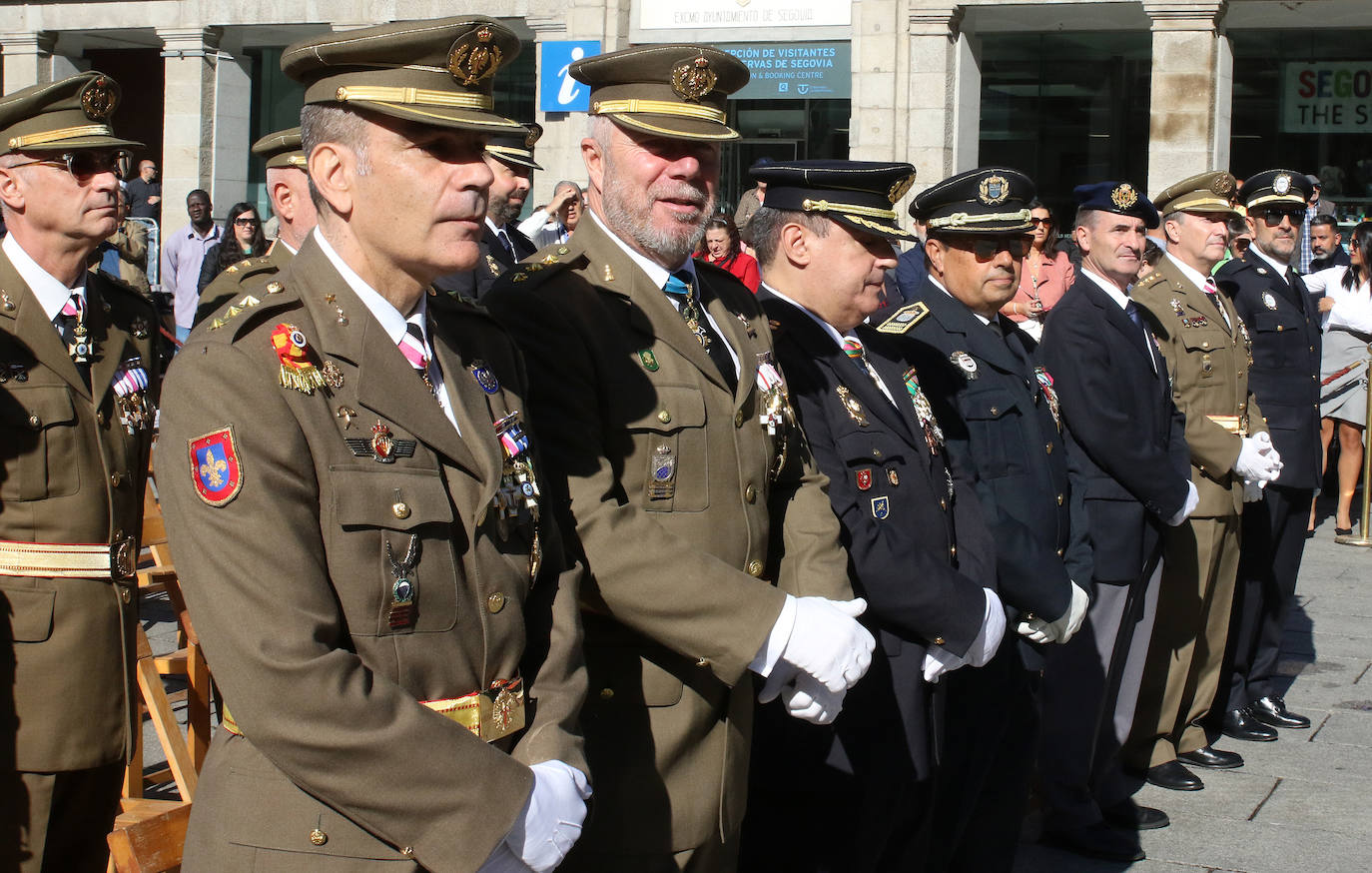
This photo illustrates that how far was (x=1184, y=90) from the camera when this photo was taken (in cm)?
1466

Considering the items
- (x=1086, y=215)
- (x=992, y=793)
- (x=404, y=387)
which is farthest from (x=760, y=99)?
(x=404, y=387)

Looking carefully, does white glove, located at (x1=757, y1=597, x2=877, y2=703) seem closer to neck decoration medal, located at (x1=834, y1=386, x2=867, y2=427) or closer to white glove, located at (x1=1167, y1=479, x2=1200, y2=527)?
neck decoration medal, located at (x1=834, y1=386, x2=867, y2=427)

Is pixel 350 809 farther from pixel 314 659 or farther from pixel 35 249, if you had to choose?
pixel 35 249

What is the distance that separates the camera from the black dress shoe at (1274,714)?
6.50m

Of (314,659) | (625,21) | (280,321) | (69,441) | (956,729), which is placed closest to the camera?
(314,659)

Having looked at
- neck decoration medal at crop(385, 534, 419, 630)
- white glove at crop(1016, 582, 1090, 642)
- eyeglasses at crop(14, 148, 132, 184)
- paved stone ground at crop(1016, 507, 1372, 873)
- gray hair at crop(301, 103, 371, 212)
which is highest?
eyeglasses at crop(14, 148, 132, 184)

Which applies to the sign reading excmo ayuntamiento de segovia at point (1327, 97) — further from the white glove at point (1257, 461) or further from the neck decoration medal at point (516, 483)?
the neck decoration medal at point (516, 483)

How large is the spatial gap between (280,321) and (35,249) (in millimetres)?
1795

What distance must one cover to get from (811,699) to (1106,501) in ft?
8.53

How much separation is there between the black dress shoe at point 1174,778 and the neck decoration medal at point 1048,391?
5.40ft

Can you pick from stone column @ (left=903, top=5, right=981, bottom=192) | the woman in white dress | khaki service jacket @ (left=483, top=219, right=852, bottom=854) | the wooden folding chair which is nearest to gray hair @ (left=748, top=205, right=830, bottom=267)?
khaki service jacket @ (left=483, top=219, right=852, bottom=854)

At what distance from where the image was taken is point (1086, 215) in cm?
552

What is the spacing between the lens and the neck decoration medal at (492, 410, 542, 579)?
2324mm

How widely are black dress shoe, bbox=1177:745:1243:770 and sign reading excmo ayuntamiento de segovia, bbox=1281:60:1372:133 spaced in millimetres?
12511
